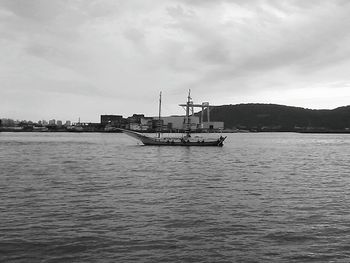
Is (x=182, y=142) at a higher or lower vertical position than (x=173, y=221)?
higher

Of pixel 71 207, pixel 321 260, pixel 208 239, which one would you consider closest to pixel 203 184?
pixel 71 207

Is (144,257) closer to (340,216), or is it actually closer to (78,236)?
(78,236)

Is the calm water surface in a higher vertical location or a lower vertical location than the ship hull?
→ lower

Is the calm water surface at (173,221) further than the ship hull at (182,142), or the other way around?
the ship hull at (182,142)

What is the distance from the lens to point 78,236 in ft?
47.3

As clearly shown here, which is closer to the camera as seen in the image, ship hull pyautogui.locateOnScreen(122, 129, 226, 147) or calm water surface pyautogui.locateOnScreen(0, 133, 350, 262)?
calm water surface pyautogui.locateOnScreen(0, 133, 350, 262)


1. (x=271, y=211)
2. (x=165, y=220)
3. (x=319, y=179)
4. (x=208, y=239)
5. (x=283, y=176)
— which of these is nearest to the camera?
(x=208, y=239)

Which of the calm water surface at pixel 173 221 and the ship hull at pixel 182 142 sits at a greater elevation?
the ship hull at pixel 182 142

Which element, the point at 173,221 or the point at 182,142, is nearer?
the point at 173,221

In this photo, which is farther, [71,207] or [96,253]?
[71,207]

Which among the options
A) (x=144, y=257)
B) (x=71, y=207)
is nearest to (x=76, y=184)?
(x=71, y=207)

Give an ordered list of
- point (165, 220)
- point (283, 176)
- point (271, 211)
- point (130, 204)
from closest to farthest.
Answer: point (165, 220) → point (271, 211) → point (130, 204) → point (283, 176)

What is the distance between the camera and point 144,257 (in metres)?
12.3

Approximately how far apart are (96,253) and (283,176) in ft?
80.6
